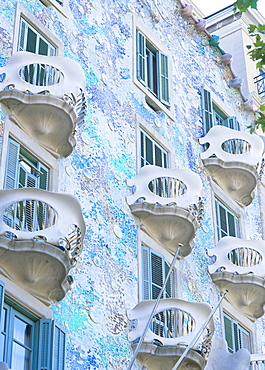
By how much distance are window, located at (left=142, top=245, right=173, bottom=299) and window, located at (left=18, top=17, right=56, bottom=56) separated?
4.12m

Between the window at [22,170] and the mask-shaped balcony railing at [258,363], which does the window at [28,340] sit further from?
the mask-shaped balcony railing at [258,363]

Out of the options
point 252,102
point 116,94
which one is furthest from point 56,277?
point 252,102

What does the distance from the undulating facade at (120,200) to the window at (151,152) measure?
33 mm

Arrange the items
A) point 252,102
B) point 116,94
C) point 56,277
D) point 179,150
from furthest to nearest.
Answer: point 252,102 → point 179,150 → point 116,94 → point 56,277

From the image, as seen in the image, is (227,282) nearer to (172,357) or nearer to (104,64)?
(172,357)

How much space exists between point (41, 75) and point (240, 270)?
638 cm

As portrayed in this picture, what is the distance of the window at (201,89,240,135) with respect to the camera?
74.1ft

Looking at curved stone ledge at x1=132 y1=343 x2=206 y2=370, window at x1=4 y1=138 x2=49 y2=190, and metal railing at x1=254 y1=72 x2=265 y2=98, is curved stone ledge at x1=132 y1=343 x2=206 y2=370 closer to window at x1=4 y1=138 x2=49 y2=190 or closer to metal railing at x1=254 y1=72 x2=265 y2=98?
window at x1=4 y1=138 x2=49 y2=190

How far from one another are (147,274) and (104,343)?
90.3 inches

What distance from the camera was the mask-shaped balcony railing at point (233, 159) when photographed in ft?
71.0

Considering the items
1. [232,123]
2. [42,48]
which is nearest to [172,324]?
[42,48]

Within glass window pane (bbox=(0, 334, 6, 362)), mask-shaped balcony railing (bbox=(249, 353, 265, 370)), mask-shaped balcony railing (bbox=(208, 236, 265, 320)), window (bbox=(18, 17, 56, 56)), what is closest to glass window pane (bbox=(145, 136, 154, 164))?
mask-shaped balcony railing (bbox=(208, 236, 265, 320))

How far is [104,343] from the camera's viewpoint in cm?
1567

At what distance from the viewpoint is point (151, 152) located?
776 inches
